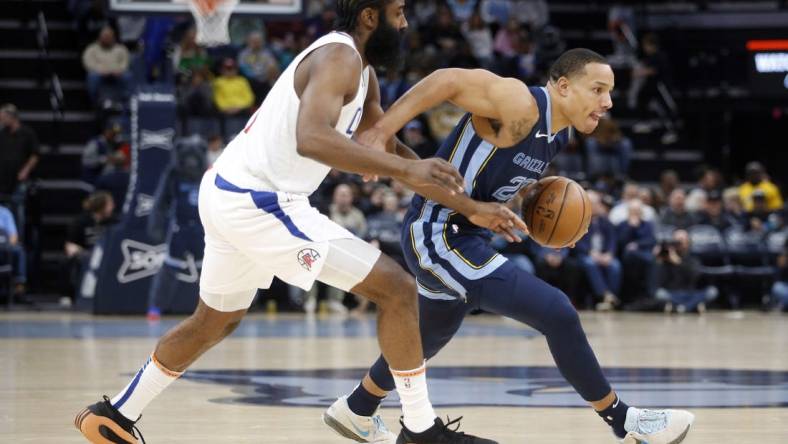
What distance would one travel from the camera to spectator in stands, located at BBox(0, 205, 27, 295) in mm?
14469

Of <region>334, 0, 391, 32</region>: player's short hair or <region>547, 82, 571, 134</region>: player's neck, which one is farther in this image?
<region>547, 82, 571, 134</region>: player's neck

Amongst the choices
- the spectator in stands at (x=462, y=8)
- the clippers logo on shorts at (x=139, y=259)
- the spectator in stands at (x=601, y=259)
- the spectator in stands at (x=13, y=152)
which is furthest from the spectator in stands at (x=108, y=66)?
the spectator in stands at (x=601, y=259)

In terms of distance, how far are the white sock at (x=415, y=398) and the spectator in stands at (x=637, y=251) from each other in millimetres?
11406

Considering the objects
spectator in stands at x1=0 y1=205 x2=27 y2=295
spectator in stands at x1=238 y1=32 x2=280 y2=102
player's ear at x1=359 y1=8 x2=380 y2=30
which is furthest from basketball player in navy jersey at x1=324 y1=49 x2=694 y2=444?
spectator in stands at x1=238 y1=32 x2=280 y2=102

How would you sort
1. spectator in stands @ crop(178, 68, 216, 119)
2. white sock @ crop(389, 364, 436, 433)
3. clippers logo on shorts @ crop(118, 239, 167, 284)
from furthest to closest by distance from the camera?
1. spectator in stands @ crop(178, 68, 216, 119)
2. clippers logo on shorts @ crop(118, 239, 167, 284)
3. white sock @ crop(389, 364, 436, 433)

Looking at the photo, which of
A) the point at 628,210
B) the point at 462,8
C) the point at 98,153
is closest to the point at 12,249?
the point at 98,153

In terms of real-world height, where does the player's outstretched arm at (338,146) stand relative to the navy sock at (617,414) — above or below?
above

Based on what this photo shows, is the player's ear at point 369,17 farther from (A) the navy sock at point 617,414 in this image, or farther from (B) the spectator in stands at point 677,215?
(B) the spectator in stands at point 677,215

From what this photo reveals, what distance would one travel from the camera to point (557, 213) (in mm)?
5309

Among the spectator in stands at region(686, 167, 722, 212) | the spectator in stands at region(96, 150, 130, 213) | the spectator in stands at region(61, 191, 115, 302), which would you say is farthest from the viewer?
the spectator in stands at region(686, 167, 722, 212)

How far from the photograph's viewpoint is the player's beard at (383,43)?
4.80m

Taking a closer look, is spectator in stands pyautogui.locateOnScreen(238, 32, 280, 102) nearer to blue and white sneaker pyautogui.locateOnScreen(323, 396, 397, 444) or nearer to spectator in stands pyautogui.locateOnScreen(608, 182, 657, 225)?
spectator in stands pyautogui.locateOnScreen(608, 182, 657, 225)

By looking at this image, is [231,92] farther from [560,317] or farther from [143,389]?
[560,317]

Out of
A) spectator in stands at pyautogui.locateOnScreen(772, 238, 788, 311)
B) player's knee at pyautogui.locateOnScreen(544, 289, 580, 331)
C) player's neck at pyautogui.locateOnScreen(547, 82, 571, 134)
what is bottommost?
spectator in stands at pyautogui.locateOnScreen(772, 238, 788, 311)
